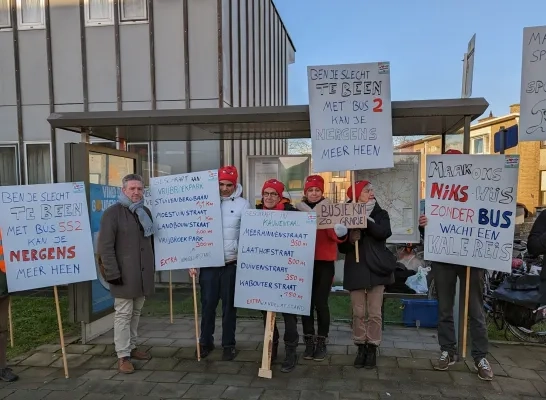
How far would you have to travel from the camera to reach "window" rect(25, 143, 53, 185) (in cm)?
877

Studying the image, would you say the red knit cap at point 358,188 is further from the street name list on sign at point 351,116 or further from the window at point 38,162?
the window at point 38,162

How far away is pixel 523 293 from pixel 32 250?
531cm

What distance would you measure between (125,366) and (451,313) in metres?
3.26

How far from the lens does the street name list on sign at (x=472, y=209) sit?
394cm

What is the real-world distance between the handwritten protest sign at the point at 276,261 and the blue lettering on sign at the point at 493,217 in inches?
63.3

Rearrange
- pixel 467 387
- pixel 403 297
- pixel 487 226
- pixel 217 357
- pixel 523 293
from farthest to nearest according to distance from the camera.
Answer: pixel 403 297 < pixel 523 293 < pixel 217 357 < pixel 487 226 < pixel 467 387

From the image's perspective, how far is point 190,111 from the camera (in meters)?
4.53

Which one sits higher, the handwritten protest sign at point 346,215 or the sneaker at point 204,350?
the handwritten protest sign at point 346,215

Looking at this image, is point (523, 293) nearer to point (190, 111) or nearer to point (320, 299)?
point (320, 299)

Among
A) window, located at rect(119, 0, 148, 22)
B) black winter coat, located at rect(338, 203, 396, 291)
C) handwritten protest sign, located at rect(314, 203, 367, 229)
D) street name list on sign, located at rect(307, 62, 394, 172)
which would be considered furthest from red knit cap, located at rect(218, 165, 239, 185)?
window, located at rect(119, 0, 148, 22)

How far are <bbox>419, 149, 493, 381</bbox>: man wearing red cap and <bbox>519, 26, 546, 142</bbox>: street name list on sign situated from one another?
2.34 feet

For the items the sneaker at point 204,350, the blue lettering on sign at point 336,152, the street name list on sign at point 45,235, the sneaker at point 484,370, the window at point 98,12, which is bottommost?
the sneaker at point 204,350

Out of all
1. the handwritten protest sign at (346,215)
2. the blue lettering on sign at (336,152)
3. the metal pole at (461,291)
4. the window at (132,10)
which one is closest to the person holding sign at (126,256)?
the handwritten protest sign at (346,215)

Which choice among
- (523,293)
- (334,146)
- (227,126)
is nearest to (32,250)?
(227,126)
